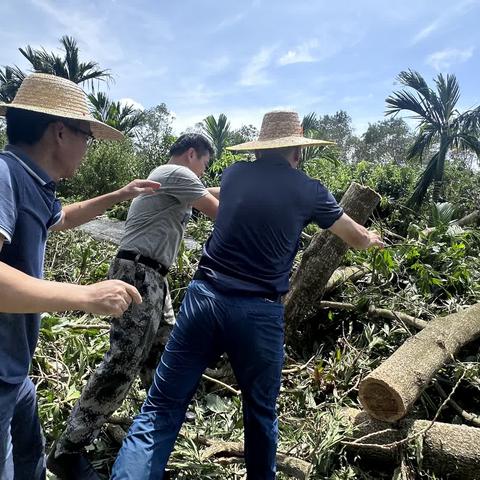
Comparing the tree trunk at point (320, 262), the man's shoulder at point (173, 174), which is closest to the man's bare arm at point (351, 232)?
the man's shoulder at point (173, 174)

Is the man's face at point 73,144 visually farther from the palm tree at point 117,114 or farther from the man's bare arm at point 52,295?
the palm tree at point 117,114

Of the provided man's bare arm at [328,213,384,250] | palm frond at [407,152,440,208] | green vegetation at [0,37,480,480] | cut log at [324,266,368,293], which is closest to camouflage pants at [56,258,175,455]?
green vegetation at [0,37,480,480]

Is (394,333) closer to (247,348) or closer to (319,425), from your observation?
(319,425)

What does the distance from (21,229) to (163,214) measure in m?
1.37

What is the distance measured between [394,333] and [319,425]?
53.2 inches

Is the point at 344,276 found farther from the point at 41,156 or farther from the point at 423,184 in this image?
the point at 423,184

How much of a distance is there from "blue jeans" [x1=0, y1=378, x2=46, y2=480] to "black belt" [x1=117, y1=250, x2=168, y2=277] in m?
1.01

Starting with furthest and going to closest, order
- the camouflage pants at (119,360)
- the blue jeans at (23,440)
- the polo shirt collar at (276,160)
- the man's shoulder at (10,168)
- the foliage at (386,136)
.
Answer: the foliage at (386,136), the camouflage pants at (119,360), the polo shirt collar at (276,160), the blue jeans at (23,440), the man's shoulder at (10,168)

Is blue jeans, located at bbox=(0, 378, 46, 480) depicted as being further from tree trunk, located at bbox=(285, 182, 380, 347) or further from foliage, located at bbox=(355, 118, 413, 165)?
foliage, located at bbox=(355, 118, 413, 165)

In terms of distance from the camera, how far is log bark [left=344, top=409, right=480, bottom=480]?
7.88ft

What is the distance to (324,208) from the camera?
7.45 feet

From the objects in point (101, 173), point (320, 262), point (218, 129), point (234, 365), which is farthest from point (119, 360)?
point (218, 129)

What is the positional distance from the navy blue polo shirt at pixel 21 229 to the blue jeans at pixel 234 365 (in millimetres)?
769

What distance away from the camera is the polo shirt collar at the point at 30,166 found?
1.42 m
